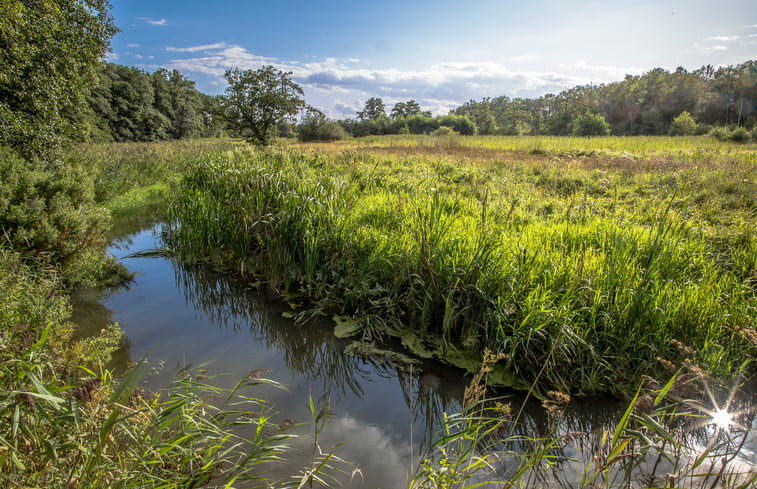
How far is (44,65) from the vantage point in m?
7.43

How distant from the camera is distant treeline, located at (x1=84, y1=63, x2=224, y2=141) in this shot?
117 feet

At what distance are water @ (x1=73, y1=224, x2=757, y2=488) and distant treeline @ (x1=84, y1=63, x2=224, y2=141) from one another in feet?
99.6

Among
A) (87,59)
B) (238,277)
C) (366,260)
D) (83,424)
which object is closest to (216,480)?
(83,424)

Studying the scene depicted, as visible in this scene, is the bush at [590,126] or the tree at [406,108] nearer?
the bush at [590,126]

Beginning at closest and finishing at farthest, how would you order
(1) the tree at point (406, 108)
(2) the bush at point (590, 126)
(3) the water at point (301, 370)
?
1. (3) the water at point (301, 370)
2. (2) the bush at point (590, 126)
3. (1) the tree at point (406, 108)

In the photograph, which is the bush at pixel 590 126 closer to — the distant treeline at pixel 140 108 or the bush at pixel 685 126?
the bush at pixel 685 126

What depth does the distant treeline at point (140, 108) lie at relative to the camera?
35.7 metres

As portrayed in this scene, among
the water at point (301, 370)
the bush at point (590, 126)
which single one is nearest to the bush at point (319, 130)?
the bush at point (590, 126)

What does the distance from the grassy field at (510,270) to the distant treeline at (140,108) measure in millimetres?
29624

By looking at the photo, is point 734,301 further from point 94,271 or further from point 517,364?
point 94,271

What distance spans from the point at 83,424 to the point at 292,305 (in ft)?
9.87

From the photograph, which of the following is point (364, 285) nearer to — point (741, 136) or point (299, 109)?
point (299, 109)

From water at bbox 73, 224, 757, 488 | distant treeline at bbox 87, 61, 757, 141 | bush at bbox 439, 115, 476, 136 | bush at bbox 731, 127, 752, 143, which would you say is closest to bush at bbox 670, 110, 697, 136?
distant treeline at bbox 87, 61, 757, 141

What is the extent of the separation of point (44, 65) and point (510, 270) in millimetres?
10110
